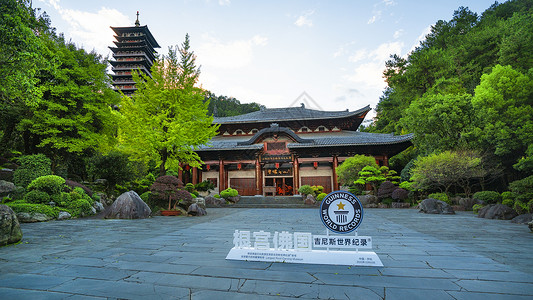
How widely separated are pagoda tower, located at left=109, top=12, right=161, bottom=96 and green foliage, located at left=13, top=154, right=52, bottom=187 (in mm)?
43503

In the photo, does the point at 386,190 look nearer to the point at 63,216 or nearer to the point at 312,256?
the point at 312,256

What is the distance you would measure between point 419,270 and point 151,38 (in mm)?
63645

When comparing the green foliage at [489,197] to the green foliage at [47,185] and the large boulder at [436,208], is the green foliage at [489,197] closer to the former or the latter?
the large boulder at [436,208]

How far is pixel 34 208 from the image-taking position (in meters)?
8.31

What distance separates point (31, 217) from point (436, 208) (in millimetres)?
15927

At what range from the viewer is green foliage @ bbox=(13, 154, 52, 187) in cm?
1073

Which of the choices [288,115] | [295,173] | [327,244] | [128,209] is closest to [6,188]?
[128,209]

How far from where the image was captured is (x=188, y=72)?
1233cm

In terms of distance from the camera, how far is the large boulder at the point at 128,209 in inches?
351

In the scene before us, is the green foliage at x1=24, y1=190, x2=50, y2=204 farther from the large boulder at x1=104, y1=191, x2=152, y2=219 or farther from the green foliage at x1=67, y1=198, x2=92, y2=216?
the large boulder at x1=104, y1=191, x2=152, y2=219

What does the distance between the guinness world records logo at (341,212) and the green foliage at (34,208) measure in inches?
391

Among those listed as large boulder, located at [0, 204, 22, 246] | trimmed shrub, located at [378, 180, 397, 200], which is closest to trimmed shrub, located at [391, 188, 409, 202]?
trimmed shrub, located at [378, 180, 397, 200]

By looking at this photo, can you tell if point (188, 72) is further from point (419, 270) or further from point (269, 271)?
point (419, 270)

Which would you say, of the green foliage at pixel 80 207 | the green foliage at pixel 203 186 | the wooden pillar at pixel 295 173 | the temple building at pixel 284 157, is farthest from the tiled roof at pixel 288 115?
the green foliage at pixel 80 207
